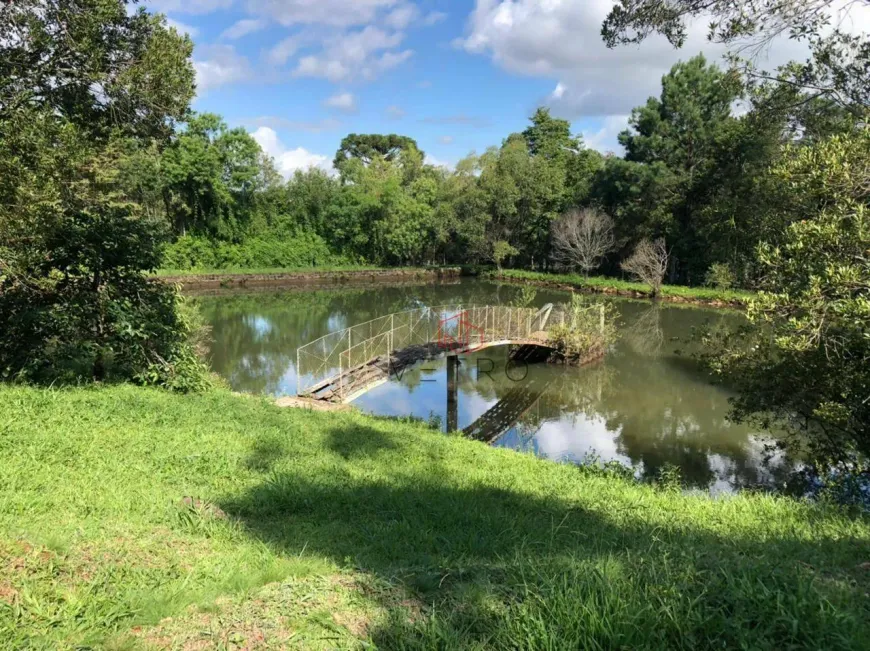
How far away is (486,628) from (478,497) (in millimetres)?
3035

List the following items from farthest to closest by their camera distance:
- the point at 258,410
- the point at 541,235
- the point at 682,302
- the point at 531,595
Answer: the point at 541,235, the point at 682,302, the point at 258,410, the point at 531,595

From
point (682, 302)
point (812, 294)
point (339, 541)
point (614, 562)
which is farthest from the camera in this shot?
point (682, 302)

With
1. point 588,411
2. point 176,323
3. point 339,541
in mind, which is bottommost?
point 588,411

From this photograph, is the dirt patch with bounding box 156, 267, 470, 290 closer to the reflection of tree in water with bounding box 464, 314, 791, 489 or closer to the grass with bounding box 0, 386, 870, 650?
the reflection of tree in water with bounding box 464, 314, 791, 489

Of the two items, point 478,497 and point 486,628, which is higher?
point 486,628

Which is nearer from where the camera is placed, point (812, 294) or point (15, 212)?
point (15, 212)

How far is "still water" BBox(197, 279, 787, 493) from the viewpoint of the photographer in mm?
11539

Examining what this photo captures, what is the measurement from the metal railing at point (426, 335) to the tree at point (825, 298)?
7597 mm

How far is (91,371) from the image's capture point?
8.02m

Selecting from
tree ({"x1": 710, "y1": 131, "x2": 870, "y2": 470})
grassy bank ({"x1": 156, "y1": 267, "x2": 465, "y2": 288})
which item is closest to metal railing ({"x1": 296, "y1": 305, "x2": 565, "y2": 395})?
tree ({"x1": 710, "y1": 131, "x2": 870, "y2": 470})

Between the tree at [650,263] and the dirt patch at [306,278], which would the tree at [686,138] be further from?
the dirt patch at [306,278]

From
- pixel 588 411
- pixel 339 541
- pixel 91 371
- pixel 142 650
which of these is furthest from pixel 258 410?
pixel 588 411

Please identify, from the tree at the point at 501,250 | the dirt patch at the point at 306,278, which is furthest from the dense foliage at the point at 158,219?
the tree at the point at 501,250

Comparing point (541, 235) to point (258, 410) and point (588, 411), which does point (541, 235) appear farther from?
point (258, 410)
